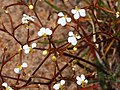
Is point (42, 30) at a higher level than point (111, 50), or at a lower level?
higher

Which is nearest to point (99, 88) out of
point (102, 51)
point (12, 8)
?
point (102, 51)

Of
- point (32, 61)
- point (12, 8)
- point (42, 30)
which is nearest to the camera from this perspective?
point (42, 30)

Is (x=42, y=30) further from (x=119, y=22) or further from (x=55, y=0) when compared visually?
(x=55, y=0)

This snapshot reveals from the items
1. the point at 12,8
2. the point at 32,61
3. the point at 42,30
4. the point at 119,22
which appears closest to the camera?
the point at 42,30

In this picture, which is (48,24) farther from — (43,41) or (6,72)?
(6,72)

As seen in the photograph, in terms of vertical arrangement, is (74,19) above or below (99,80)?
above

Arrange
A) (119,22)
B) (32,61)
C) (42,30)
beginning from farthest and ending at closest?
(32,61)
(119,22)
(42,30)

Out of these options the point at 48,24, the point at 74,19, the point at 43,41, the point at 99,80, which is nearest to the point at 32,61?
the point at 43,41

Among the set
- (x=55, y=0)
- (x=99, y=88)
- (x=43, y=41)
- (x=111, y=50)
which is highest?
(x=55, y=0)

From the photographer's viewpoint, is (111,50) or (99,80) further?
(111,50)
